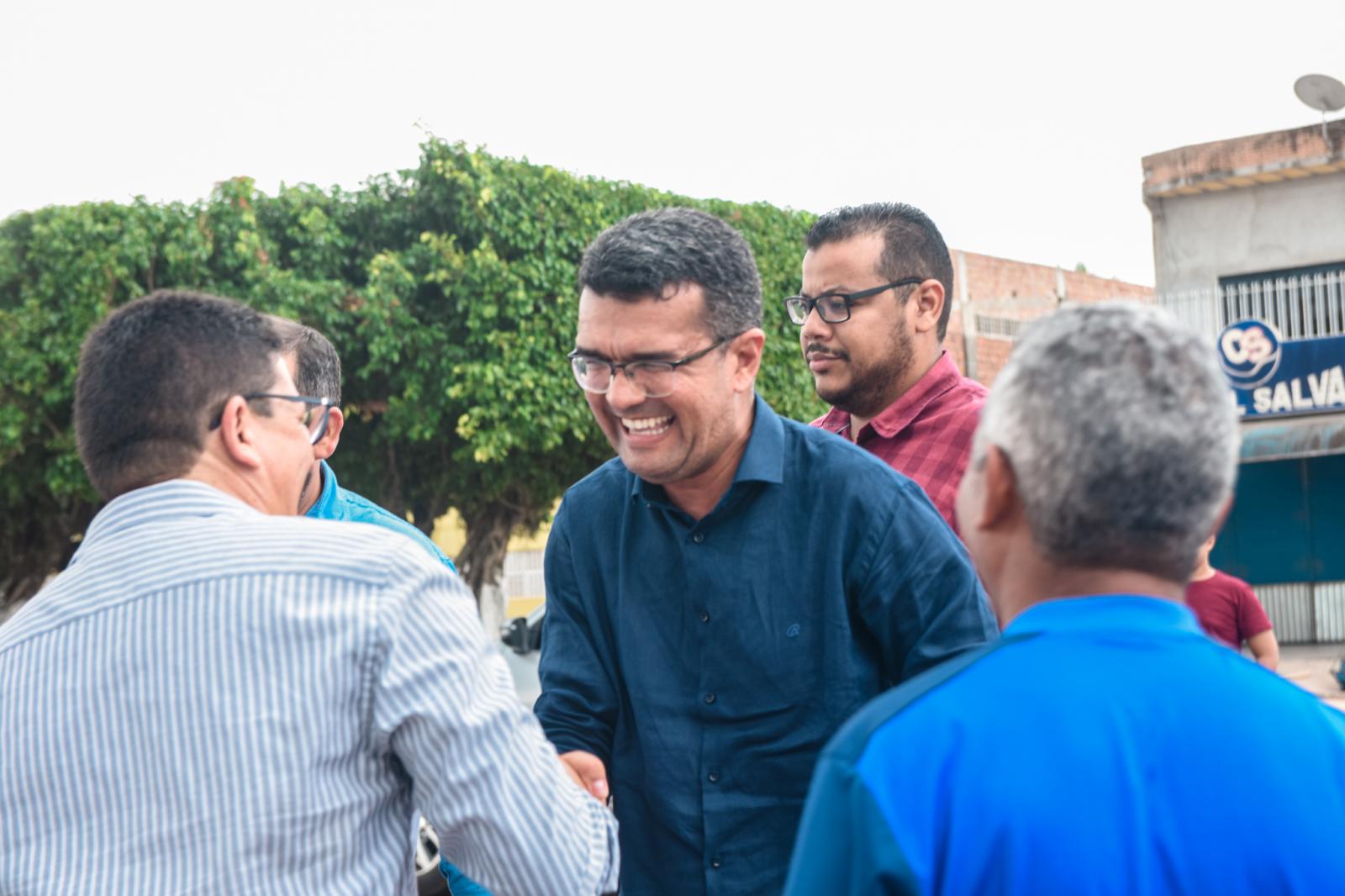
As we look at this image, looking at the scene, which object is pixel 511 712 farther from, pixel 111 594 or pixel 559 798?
pixel 111 594

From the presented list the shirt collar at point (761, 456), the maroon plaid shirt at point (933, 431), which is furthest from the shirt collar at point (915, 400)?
the shirt collar at point (761, 456)

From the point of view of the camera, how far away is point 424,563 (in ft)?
6.57

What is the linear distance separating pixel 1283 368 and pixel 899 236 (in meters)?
16.2

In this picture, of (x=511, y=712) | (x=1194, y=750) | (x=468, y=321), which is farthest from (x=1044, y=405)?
(x=468, y=321)

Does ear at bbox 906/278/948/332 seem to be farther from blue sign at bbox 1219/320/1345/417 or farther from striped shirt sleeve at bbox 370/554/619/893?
blue sign at bbox 1219/320/1345/417

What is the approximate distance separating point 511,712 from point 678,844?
29.7 inches

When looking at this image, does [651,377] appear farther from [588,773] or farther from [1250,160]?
[1250,160]

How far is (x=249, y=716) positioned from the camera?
1.88m

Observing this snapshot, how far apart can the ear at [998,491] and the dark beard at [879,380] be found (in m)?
2.42

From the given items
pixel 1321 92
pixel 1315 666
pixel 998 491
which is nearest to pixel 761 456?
pixel 998 491

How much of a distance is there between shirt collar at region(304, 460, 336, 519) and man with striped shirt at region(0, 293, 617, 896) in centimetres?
164

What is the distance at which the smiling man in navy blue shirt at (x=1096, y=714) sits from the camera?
131 cm

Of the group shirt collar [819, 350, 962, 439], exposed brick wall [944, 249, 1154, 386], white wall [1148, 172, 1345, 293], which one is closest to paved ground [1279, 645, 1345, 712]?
white wall [1148, 172, 1345, 293]

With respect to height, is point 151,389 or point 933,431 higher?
point 151,389
